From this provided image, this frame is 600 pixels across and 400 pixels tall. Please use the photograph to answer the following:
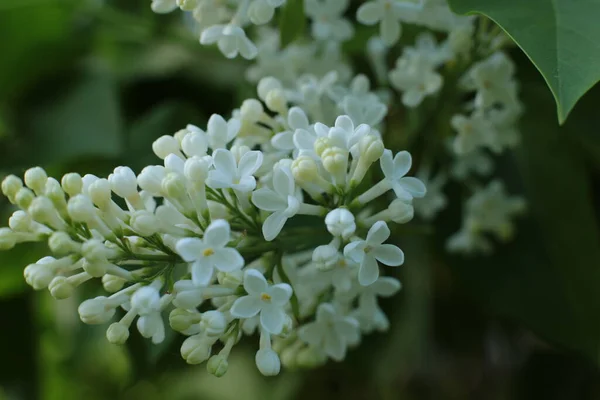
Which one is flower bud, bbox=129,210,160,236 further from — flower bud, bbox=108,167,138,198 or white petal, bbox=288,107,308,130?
white petal, bbox=288,107,308,130

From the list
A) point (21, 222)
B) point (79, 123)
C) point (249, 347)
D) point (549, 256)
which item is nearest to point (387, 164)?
point (21, 222)

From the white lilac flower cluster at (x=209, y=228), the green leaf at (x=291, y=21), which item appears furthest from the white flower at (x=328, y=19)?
the white lilac flower cluster at (x=209, y=228)

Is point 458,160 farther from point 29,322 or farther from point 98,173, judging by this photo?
point 29,322

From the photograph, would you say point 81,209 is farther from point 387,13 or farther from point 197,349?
point 387,13

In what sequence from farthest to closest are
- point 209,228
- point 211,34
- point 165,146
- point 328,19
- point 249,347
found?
point 249,347, point 328,19, point 211,34, point 165,146, point 209,228

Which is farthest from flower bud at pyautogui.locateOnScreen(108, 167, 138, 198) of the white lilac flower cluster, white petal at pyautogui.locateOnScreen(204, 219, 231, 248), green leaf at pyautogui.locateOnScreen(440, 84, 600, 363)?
green leaf at pyautogui.locateOnScreen(440, 84, 600, 363)

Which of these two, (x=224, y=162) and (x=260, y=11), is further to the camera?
(x=260, y=11)

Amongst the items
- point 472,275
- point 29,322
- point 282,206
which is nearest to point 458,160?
point 472,275
